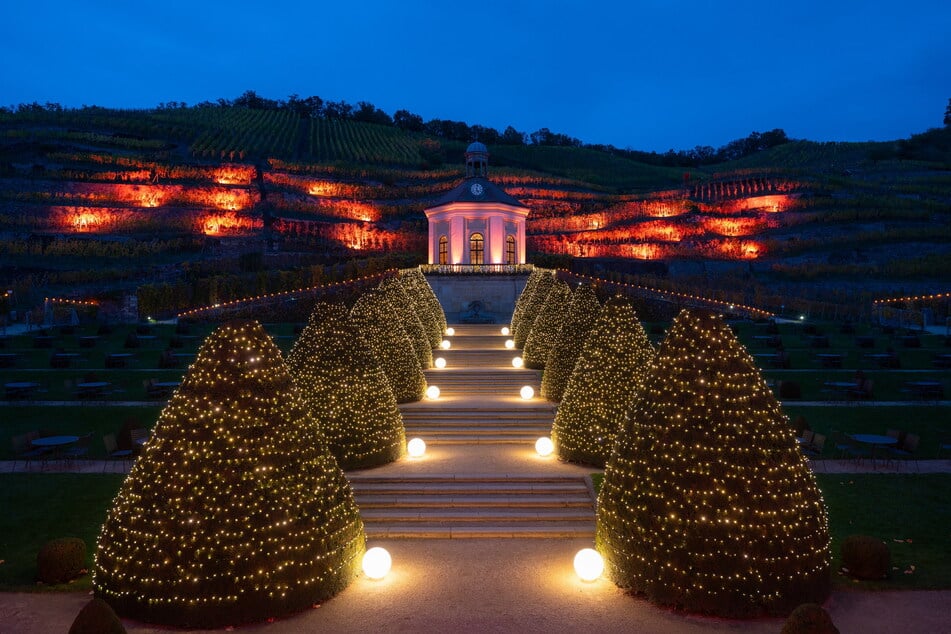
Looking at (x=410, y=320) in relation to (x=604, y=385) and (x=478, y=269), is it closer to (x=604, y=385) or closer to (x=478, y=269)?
(x=604, y=385)

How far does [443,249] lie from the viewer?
51.8 m

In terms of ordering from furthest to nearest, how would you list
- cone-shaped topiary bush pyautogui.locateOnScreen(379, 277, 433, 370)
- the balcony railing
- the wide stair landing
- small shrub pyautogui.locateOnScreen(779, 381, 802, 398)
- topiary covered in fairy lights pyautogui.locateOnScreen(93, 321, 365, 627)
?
the balcony railing
cone-shaped topiary bush pyautogui.locateOnScreen(379, 277, 433, 370)
small shrub pyautogui.locateOnScreen(779, 381, 802, 398)
the wide stair landing
topiary covered in fairy lights pyautogui.locateOnScreen(93, 321, 365, 627)

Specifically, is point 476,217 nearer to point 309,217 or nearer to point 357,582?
point 309,217

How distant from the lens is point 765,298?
46.9m

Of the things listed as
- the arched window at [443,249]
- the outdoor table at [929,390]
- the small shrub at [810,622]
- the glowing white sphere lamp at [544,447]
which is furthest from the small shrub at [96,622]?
the arched window at [443,249]

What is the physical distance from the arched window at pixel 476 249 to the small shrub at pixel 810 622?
44034 millimetres

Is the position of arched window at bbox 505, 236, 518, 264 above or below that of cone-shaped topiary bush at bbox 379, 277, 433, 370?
above

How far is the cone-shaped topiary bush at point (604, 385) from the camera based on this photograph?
45.0 feet

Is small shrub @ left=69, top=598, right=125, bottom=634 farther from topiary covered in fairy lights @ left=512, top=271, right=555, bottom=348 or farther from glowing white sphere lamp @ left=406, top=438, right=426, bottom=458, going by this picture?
topiary covered in fairy lights @ left=512, top=271, right=555, bottom=348

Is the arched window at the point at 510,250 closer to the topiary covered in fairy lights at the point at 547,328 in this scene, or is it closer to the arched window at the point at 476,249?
the arched window at the point at 476,249

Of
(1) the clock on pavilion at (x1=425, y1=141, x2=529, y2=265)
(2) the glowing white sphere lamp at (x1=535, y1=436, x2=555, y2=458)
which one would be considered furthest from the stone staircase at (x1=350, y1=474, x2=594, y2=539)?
(1) the clock on pavilion at (x1=425, y1=141, x2=529, y2=265)

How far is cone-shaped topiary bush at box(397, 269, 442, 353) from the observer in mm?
27047

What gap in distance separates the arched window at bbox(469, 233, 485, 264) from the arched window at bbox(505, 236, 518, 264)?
6.70 feet

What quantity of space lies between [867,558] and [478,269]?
1411 inches
